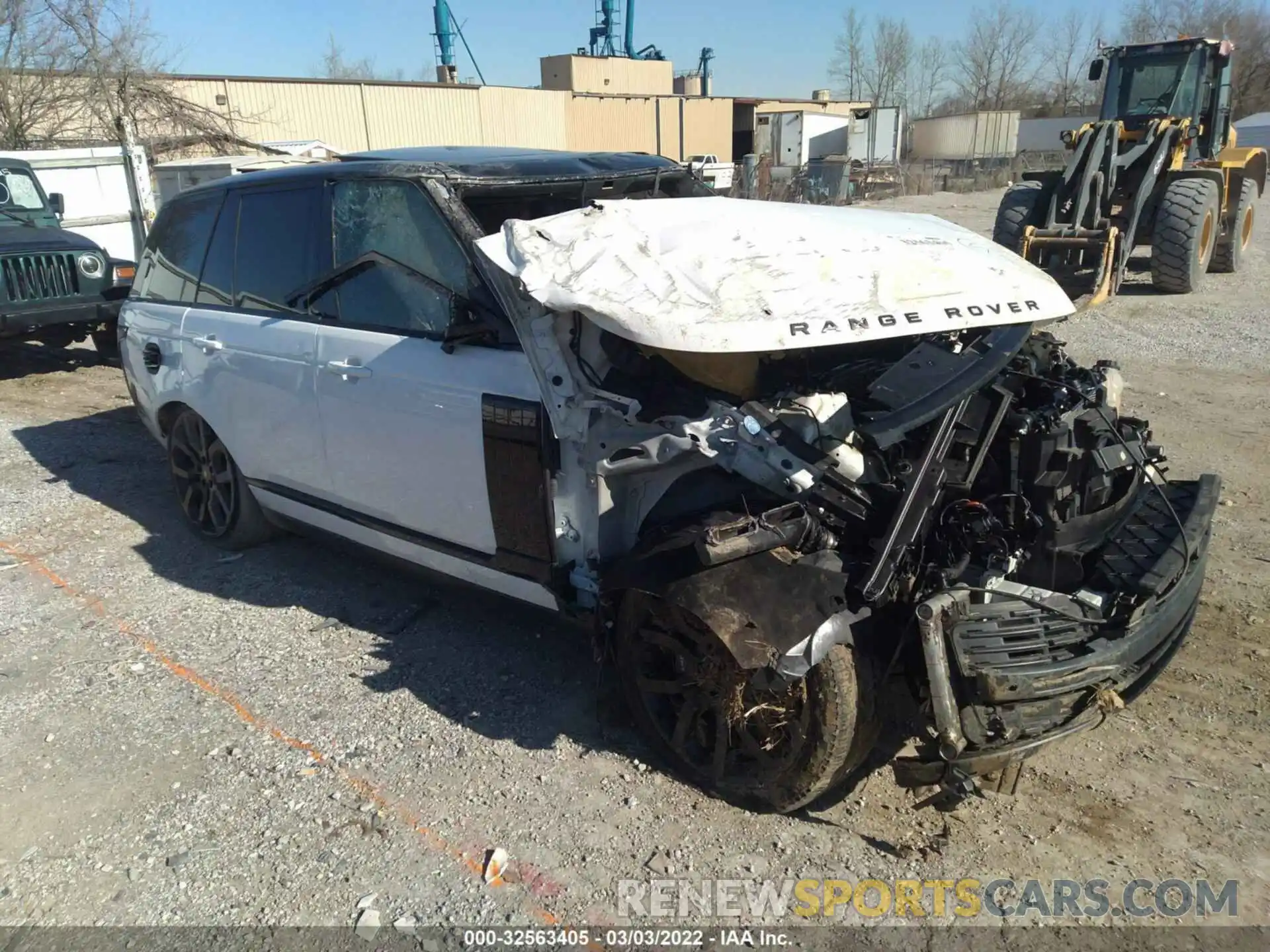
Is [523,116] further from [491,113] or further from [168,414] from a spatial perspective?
[168,414]

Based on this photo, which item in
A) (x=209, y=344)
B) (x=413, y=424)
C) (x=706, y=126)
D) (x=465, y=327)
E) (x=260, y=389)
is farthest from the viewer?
(x=706, y=126)

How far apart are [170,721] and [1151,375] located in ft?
24.4

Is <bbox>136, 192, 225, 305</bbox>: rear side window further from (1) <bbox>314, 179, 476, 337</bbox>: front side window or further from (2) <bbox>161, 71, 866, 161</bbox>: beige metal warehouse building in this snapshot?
(2) <bbox>161, 71, 866, 161</bbox>: beige metal warehouse building

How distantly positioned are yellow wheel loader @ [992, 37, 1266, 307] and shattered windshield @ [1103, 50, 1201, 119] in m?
0.01

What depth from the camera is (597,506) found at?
3111 millimetres

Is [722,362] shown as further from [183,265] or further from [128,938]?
[183,265]

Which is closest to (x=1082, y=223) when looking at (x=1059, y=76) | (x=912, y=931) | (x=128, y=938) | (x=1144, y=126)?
(x=1144, y=126)

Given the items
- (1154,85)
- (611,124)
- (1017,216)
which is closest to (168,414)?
(1017,216)

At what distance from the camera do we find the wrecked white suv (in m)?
2.63

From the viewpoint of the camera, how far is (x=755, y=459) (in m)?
2.73

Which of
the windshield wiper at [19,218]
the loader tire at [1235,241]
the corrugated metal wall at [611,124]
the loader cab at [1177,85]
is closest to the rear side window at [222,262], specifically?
the windshield wiper at [19,218]

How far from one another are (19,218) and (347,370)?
8.56 m

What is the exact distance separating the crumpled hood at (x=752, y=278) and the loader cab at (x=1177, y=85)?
11.0 m

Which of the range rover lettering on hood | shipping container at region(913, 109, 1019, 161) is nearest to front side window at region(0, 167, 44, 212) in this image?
the range rover lettering on hood
